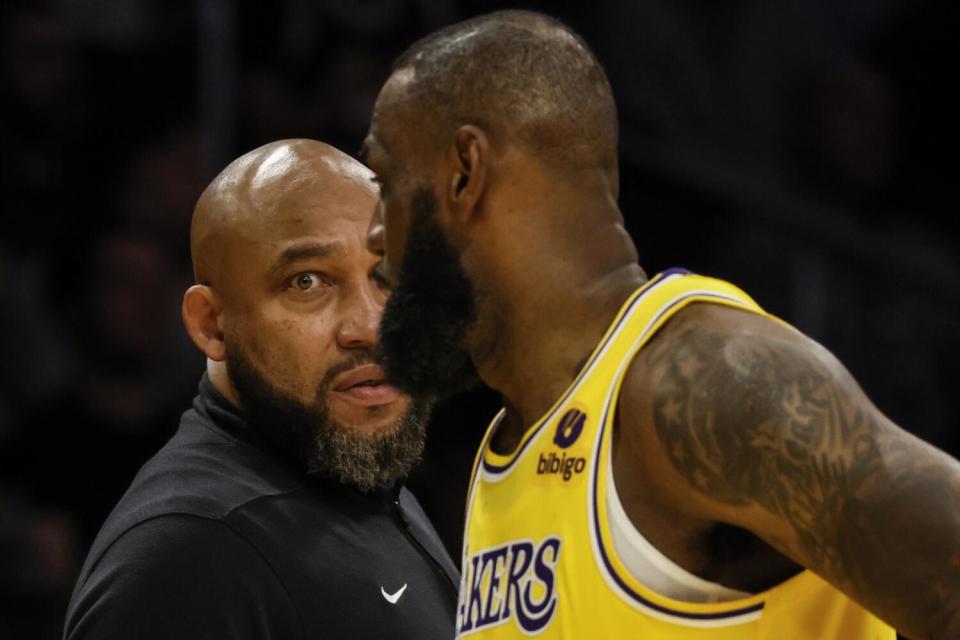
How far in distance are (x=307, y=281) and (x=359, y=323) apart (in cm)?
13

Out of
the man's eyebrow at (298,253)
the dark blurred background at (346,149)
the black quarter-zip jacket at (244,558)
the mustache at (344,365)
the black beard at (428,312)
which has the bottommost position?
the dark blurred background at (346,149)

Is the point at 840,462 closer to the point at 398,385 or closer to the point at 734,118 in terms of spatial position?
the point at 398,385

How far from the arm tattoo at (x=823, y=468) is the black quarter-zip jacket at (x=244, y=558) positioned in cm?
106

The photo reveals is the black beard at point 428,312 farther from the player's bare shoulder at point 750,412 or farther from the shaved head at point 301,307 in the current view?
the shaved head at point 301,307

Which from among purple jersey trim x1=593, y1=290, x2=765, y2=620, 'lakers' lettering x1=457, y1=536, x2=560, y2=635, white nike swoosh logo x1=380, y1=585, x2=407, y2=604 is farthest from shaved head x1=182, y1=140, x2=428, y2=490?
purple jersey trim x1=593, y1=290, x2=765, y2=620

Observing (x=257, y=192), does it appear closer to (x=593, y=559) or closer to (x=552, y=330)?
(x=552, y=330)

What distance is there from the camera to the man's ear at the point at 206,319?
2881 millimetres

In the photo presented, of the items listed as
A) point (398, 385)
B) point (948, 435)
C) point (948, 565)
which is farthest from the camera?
point (948, 435)

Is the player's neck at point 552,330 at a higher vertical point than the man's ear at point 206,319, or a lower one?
higher

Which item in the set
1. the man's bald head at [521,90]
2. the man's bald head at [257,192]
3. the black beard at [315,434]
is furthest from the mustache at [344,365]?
the man's bald head at [521,90]

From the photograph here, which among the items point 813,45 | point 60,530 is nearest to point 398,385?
point 60,530

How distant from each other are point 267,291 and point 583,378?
3.52ft

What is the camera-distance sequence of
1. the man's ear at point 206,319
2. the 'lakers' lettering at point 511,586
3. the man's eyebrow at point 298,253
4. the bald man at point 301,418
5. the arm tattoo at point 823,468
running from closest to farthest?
the arm tattoo at point 823,468 < the 'lakers' lettering at point 511,586 < the bald man at point 301,418 < the man's eyebrow at point 298,253 < the man's ear at point 206,319

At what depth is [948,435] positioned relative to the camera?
5.34m
